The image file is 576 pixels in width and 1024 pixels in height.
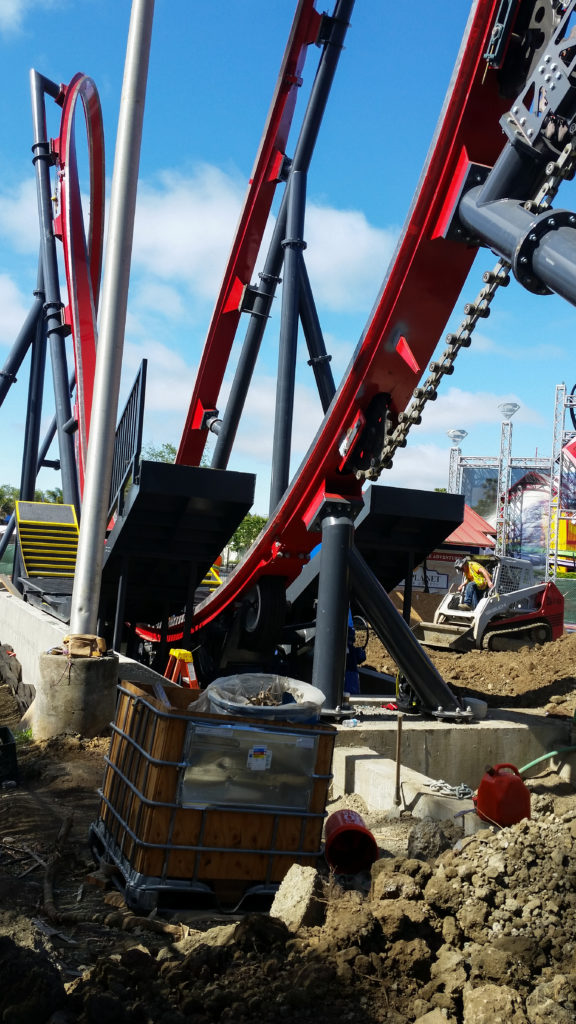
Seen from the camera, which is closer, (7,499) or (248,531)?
(248,531)

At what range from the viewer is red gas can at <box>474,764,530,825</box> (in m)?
5.13

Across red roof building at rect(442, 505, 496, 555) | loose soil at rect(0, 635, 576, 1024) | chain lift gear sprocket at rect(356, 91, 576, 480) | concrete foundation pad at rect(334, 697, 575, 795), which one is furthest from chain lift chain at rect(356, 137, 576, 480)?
red roof building at rect(442, 505, 496, 555)

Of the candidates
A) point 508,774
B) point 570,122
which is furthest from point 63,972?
point 570,122

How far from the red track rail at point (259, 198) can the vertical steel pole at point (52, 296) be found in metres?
5.62

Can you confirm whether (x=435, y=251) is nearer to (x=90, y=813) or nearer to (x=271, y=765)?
(x=271, y=765)

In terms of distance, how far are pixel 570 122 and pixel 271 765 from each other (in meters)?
3.86

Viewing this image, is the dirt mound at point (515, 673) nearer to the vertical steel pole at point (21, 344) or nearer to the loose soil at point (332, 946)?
the loose soil at point (332, 946)

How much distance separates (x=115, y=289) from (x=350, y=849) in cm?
582

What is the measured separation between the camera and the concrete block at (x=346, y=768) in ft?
21.9

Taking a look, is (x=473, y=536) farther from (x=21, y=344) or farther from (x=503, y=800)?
(x=503, y=800)

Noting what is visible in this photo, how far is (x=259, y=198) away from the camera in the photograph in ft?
36.2

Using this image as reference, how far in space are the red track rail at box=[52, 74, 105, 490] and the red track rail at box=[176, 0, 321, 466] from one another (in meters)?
4.23

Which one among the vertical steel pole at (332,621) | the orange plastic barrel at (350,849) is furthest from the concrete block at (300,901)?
the vertical steel pole at (332,621)

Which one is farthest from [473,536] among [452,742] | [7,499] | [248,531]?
[7,499]
